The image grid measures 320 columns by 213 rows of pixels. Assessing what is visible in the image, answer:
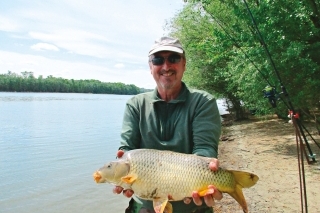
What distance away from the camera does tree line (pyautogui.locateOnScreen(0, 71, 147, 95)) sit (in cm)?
11781

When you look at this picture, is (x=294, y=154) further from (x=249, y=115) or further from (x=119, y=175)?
(x=249, y=115)

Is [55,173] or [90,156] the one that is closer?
[55,173]

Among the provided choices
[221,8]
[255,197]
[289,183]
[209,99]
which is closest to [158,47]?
[209,99]

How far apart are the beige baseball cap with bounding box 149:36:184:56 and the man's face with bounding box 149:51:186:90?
0.05m

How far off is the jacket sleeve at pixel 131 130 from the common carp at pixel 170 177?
0.30 meters

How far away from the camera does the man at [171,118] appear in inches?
105

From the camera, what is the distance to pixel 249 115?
2980 centimetres

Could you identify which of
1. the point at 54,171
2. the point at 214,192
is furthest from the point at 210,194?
the point at 54,171

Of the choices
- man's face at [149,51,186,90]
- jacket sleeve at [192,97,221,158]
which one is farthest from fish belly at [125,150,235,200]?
man's face at [149,51,186,90]

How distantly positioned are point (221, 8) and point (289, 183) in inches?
514

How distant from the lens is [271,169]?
9.90 meters

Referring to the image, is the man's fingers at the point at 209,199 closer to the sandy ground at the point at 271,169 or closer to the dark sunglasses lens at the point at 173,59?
the sandy ground at the point at 271,169

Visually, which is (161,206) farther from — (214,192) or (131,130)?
(131,130)

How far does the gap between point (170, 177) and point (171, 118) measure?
0.53 metres
